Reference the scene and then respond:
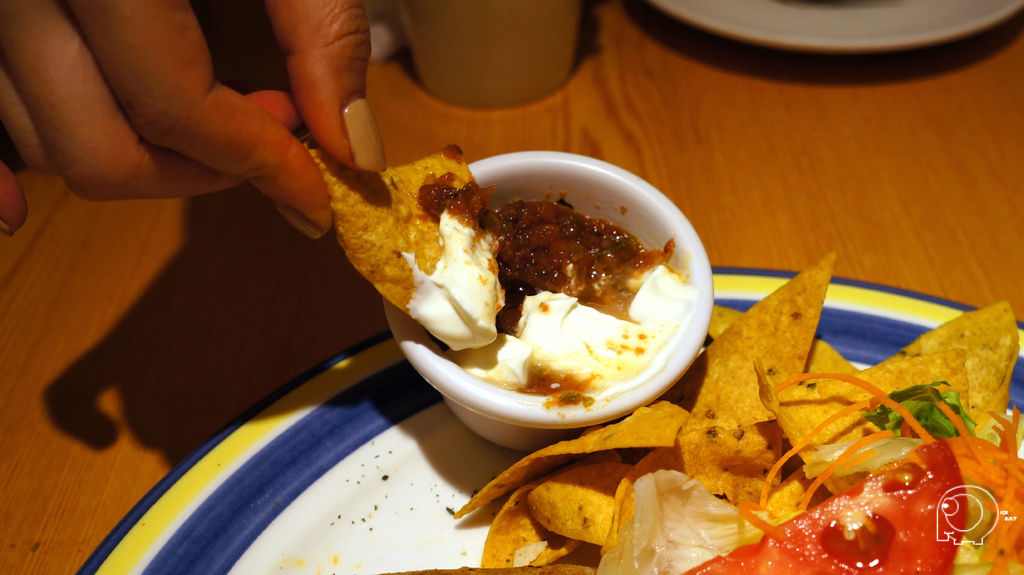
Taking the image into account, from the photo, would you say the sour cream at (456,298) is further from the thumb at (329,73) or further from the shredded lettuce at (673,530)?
the shredded lettuce at (673,530)

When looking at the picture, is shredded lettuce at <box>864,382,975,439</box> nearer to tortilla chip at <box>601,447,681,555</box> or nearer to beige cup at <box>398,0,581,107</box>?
tortilla chip at <box>601,447,681,555</box>

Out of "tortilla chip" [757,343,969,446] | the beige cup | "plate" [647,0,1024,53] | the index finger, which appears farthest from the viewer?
"plate" [647,0,1024,53]

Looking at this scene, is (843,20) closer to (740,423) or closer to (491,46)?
(491,46)

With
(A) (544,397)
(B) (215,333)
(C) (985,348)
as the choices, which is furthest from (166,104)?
(C) (985,348)

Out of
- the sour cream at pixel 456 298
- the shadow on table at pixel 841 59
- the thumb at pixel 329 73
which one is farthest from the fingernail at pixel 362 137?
the shadow on table at pixel 841 59

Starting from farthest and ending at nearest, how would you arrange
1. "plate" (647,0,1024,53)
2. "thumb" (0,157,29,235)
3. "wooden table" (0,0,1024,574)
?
"plate" (647,0,1024,53) < "wooden table" (0,0,1024,574) < "thumb" (0,157,29,235)

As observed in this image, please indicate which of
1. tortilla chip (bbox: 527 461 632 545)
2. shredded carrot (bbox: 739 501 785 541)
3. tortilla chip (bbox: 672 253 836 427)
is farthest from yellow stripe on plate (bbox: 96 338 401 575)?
shredded carrot (bbox: 739 501 785 541)
